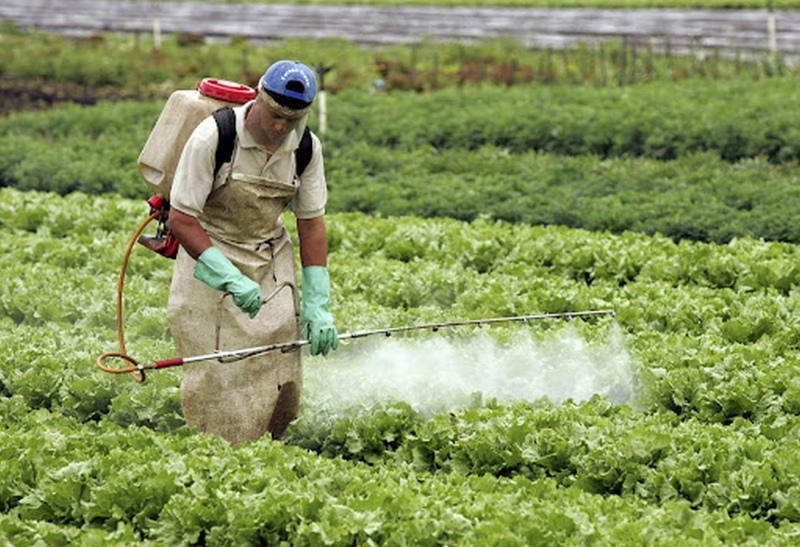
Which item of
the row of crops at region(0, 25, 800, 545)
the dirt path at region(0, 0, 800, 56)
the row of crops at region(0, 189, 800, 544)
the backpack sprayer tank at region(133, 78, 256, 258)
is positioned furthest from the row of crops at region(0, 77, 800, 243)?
the dirt path at region(0, 0, 800, 56)

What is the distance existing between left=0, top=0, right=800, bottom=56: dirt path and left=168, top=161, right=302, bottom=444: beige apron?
22.5m

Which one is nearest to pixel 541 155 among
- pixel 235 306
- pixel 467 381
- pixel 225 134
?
pixel 467 381

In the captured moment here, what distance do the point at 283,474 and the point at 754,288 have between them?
5.44m

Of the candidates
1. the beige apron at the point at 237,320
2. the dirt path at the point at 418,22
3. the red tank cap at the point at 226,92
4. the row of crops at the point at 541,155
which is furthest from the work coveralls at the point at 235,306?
the dirt path at the point at 418,22

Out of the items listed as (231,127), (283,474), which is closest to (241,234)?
(231,127)

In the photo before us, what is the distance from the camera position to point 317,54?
3045 cm

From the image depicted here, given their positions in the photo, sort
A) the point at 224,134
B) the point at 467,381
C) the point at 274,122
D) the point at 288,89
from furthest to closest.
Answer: the point at 467,381
the point at 224,134
the point at 274,122
the point at 288,89

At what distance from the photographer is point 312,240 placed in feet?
28.4

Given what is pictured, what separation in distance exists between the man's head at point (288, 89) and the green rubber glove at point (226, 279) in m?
0.84

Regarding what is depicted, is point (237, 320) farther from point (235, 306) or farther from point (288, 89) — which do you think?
point (288, 89)

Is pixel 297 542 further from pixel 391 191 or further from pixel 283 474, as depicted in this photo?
pixel 391 191

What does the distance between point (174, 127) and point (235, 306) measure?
1040mm

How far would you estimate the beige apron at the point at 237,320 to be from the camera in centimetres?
841

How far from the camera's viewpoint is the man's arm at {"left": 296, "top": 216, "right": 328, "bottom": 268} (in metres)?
8.64
